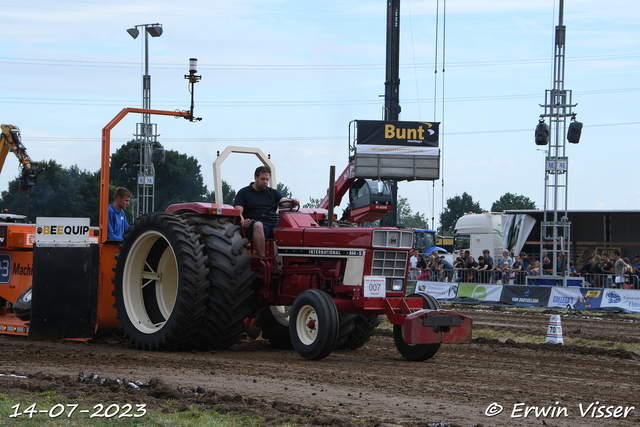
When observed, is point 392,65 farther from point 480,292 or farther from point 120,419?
point 120,419

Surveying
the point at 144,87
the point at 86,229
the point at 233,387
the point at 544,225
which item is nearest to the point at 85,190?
the point at 144,87

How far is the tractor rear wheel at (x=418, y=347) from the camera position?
7.96 meters

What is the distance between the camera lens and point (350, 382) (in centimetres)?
634

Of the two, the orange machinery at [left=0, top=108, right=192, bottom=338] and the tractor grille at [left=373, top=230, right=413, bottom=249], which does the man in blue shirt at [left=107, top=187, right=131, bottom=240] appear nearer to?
the orange machinery at [left=0, top=108, right=192, bottom=338]

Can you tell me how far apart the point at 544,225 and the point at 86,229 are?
575 inches

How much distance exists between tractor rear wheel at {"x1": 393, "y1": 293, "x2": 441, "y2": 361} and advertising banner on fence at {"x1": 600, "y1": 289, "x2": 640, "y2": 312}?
1126cm

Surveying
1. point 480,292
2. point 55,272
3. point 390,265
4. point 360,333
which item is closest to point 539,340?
point 360,333

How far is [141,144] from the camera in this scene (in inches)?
1045

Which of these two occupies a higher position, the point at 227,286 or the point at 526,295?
the point at 227,286

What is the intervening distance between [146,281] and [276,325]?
1.80m

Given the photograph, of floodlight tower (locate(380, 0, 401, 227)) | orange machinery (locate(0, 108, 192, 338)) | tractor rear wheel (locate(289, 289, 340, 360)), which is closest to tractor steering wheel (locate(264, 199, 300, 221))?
Answer: tractor rear wheel (locate(289, 289, 340, 360))

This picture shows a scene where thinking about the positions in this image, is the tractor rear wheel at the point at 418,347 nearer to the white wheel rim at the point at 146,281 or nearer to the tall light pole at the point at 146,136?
the white wheel rim at the point at 146,281

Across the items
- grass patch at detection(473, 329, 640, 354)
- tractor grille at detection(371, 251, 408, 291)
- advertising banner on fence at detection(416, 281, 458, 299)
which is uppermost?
tractor grille at detection(371, 251, 408, 291)

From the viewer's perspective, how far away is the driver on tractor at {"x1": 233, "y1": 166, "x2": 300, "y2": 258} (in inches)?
352
